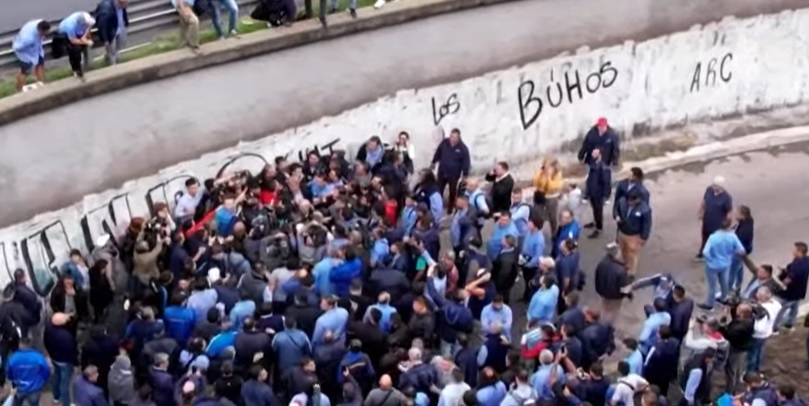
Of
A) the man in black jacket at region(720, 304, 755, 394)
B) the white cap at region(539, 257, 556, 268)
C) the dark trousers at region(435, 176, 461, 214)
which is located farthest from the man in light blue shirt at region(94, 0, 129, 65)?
the man in black jacket at region(720, 304, 755, 394)

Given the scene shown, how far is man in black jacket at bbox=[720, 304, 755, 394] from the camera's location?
56.7ft

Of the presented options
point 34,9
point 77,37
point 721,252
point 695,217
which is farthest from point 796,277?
point 34,9

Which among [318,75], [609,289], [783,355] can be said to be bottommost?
[783,355]

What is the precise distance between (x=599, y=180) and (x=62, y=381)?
772 centimetres

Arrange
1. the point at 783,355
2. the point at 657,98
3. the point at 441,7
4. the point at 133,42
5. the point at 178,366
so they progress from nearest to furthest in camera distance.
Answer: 1. the point at 178,366
2. the point at 783,355
3. the point at 133,42
4. the point at 441,7
5. the point at 657,98

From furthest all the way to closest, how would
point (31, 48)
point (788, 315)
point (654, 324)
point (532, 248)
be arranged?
point (31, 48)
point (788, 315)
point (532, 248)
point (654, 324)

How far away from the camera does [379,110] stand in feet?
73.8

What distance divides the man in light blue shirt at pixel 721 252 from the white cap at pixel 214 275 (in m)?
5.90

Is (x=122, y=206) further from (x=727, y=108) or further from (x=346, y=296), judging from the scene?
(x=727, y=108)

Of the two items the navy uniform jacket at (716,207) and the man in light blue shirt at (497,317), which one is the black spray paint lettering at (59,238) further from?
the navy uniform jacket at (716,207)

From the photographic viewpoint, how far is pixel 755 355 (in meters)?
17.9

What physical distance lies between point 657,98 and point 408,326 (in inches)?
386

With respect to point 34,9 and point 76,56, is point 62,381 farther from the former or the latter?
point 34,9

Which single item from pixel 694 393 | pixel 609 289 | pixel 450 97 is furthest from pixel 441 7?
pixel 694 393
